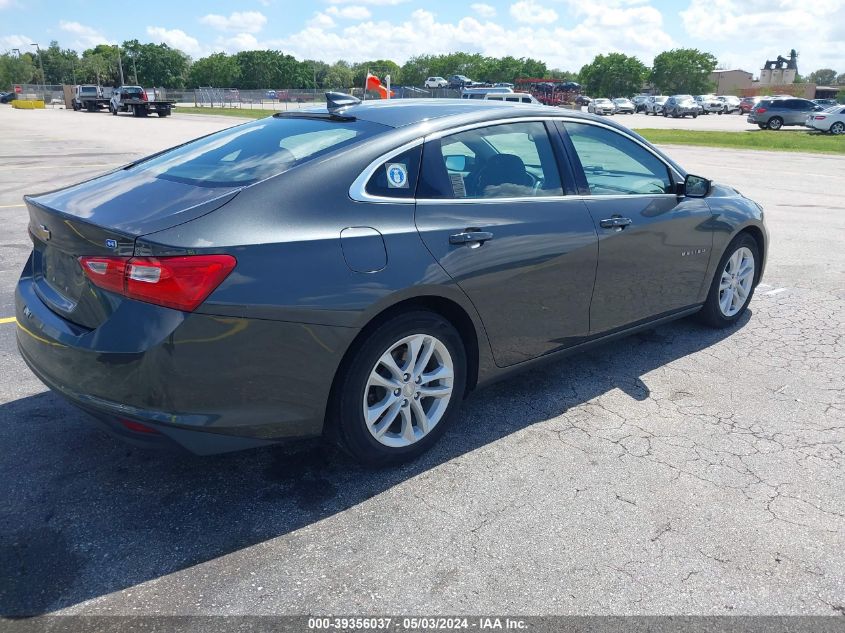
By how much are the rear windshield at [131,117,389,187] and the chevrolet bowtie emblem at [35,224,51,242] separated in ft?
1.81

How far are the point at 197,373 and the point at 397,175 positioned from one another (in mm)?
1268

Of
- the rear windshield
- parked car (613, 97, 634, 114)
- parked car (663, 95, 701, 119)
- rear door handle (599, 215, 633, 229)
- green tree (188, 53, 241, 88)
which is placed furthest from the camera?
green tree (188, 53, 241, 88)

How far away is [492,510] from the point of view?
3.00m

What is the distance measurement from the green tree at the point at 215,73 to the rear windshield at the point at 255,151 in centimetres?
14185

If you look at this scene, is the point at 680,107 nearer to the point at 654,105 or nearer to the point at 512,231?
the point at 654,105

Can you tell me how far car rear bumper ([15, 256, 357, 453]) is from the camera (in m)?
2.59

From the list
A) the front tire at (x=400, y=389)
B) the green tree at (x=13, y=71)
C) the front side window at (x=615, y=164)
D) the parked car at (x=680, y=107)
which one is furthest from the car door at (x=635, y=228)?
the green tree at (x=13, y=71)

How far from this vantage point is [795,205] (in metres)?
11.3

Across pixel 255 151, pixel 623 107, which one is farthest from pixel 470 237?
pixel 623 107

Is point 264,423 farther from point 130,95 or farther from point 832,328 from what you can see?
point 130,95

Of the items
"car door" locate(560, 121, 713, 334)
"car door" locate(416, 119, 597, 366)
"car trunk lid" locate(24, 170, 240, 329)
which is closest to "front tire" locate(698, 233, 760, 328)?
"car door" locate(560, 121, 713, 334)

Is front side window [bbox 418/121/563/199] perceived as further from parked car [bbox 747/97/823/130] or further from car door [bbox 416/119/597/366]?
parked car [bbox 747/97/823/130]

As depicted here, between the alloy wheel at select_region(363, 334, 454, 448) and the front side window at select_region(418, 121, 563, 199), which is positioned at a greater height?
the front side window at select_region(418, 121, 563, 199)

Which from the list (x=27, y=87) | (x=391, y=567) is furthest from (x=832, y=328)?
(x=27, y=87)
